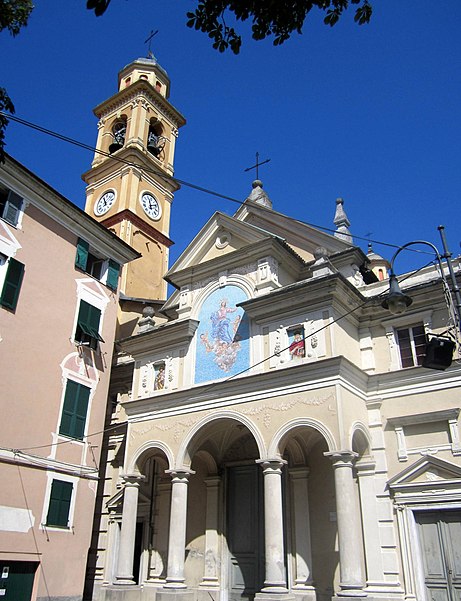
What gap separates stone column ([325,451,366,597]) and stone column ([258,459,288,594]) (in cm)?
160

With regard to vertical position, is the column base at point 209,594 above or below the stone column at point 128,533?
below

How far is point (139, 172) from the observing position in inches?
1328

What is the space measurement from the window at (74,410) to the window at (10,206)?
577 cm

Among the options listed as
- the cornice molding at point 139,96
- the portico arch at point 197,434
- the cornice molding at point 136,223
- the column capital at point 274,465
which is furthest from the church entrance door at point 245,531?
the cornice molding at point 139,96

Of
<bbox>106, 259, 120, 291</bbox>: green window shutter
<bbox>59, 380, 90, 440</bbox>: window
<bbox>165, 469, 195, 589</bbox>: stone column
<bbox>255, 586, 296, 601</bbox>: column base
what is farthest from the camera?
<bbox>106, 259, 120, 291</bbox>: green window shutter

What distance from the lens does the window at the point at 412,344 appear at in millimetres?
16922

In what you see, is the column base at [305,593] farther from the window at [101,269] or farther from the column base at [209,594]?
the window at [101,269]

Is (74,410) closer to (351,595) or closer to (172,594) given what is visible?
(172,594)

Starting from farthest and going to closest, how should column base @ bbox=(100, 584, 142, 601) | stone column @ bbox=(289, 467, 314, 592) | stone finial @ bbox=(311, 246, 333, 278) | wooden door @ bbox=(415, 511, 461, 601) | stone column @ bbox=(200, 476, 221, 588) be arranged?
stone column @ bbox=(200, 476, 221, 588) < stone finial @ bbox=(311, 246, 333, 278) < column base @ bbox=(100, 584, 142, 601) < stone column @ bbox=(289, 467, 314, 592) < wooden door @ bbox=(415, 511, 461, 601)

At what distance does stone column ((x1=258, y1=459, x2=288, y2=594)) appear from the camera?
14.4 m

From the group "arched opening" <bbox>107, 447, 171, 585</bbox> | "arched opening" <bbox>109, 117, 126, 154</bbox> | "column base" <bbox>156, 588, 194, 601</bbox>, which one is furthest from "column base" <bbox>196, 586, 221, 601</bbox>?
"arched opening" <bbox>109, 117, 126, 154</bbox>

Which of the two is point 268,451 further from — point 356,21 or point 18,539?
point 356,21

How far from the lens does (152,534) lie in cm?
2002

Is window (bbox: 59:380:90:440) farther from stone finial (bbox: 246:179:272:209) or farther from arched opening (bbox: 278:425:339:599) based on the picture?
stone finial (bbox: 246:179:272:209)
